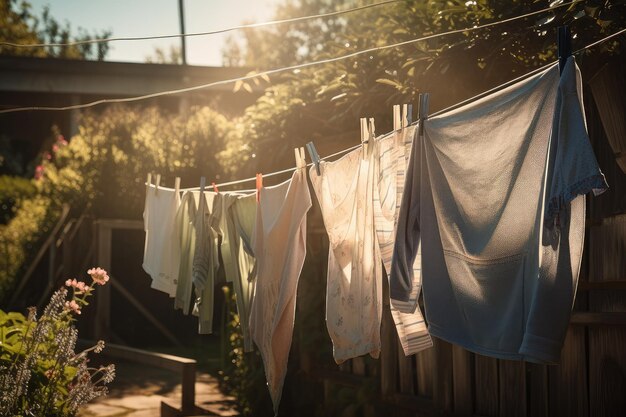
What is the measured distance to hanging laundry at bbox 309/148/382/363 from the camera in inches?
163

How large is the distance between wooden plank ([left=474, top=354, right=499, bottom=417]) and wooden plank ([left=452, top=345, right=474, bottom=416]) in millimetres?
45

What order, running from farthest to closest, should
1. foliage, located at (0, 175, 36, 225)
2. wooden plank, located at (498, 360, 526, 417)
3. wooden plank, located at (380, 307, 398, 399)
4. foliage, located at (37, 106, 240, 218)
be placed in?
foliage, located at (0, 175, 36, 225) < foliage, located at (37, 106, 240, 218) < wooden plank, located at (380, 307, 398, 399) < wooden plank, located at (498, 360, 526, 417)

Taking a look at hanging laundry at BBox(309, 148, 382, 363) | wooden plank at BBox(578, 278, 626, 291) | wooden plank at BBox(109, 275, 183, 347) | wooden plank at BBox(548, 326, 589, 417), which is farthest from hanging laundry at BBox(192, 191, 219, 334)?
A: wooden plank at BBox(109, 275, 183, 347)

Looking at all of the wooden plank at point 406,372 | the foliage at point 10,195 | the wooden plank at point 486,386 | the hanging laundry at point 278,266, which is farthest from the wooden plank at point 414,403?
the foliage at point 10,195

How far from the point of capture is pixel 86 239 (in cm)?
1193

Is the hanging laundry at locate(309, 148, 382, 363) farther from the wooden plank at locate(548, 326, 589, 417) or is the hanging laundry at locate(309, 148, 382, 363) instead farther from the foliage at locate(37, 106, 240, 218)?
the foliage at locate(37, 106, 240, 218)

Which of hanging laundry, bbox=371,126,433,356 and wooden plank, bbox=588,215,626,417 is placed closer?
hanging laundry, bbox=371,126,433,356

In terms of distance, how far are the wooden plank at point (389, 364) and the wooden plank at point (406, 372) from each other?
0.05 meters

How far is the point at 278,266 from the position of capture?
16.2 feet

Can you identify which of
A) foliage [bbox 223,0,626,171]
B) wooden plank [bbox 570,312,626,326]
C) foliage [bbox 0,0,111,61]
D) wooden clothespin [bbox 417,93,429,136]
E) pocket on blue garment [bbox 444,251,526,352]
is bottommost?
wooden plank [bbox 570,312,626,326]

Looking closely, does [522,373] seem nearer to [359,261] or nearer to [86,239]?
[359,261]

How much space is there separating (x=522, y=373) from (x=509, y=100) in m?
2.01

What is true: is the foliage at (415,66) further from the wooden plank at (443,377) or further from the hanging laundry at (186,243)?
the wooden plank at (443,377)

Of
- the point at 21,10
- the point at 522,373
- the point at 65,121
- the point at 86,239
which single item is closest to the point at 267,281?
the point at 522,373
